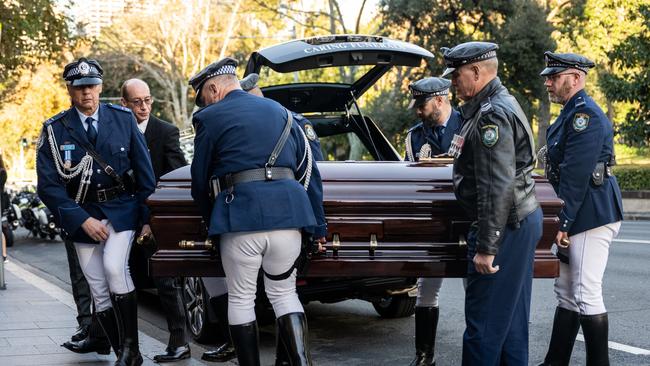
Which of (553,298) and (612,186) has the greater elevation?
(612,186)

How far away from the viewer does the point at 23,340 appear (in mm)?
7270

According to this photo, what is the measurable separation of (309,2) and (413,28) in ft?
20.8

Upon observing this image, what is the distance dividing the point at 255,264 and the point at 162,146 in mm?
2489

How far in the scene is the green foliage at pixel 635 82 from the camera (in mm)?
25109

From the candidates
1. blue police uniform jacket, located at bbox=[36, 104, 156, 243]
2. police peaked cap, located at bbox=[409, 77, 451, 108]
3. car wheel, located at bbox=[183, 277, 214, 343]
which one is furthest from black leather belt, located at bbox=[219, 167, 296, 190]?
car wheel, located at bbox=[183, 277, 214, 343]

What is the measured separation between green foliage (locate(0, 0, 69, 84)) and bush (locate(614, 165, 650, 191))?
53.0 ft

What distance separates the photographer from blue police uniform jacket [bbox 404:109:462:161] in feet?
21.5

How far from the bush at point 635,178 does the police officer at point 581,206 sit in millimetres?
22946

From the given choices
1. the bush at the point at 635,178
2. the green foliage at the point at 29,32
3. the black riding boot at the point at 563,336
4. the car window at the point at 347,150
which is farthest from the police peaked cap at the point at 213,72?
the bush at the point at 635,178

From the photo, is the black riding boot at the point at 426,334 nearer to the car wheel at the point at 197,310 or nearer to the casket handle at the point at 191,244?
the casket handle at the point at 191,244

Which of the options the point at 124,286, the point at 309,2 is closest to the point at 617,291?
the point at 124,286

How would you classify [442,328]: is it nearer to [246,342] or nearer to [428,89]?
[428,89]

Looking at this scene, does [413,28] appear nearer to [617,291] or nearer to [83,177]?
[617,291]

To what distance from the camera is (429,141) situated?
22.0 feet
